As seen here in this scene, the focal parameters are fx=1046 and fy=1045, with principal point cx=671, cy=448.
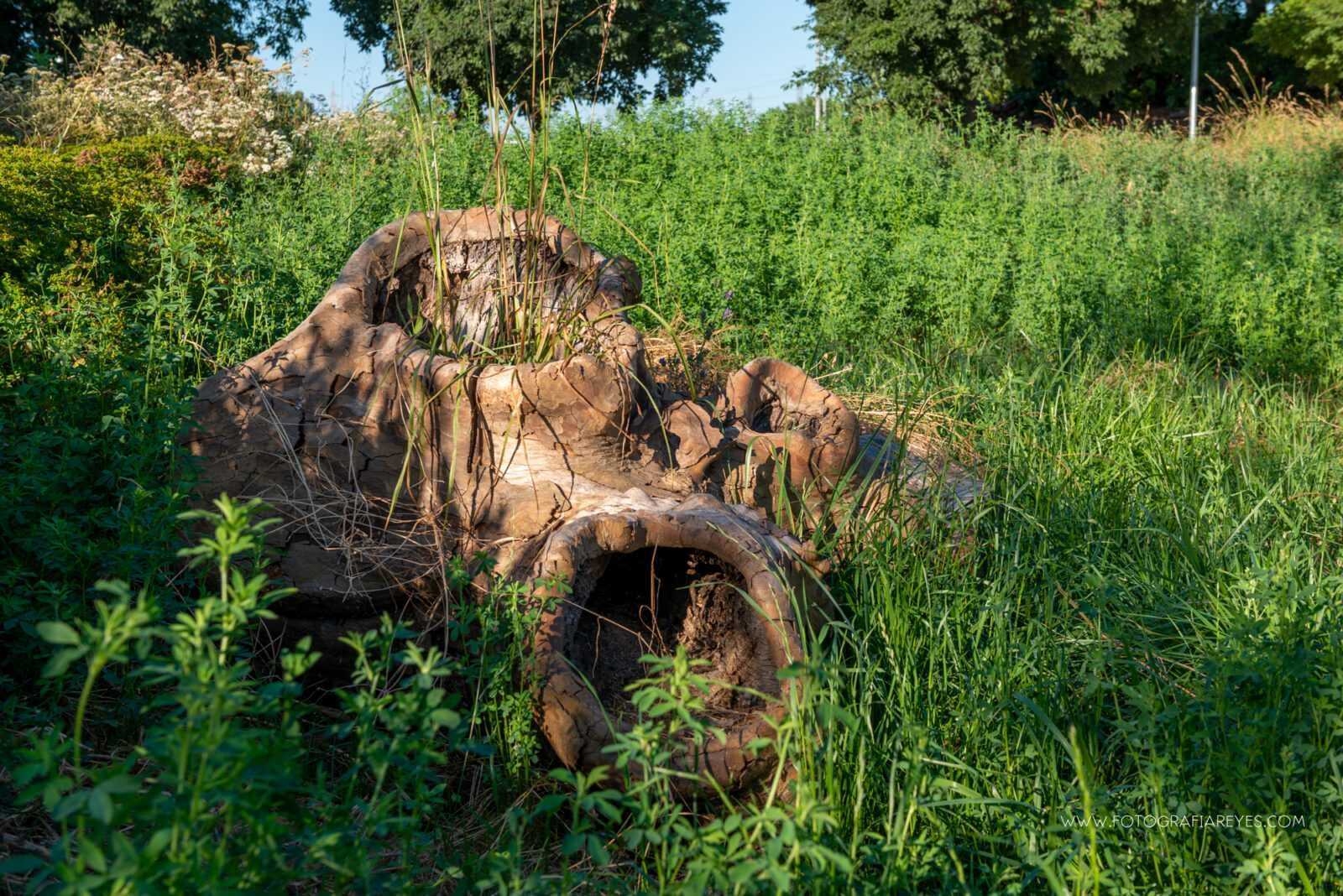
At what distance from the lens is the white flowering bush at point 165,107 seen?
1084cm

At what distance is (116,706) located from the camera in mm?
3152

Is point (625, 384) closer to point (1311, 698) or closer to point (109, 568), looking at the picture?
point (109, 568)

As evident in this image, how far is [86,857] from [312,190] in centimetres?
844

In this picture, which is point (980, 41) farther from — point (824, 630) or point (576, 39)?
point (824, 630)

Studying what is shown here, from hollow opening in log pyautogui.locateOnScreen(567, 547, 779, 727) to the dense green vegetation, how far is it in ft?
0.80

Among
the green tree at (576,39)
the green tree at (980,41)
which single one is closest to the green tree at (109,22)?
the green tree at (576,39)

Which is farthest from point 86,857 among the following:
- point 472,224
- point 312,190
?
point 312,190

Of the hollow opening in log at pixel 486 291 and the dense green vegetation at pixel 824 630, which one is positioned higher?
the hollow opening in log at pixel 486 291

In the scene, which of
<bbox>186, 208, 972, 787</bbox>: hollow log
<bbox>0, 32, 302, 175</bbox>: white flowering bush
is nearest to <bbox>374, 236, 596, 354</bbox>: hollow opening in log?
<bbox>186, 208, 972, 787</bbox>: hollow log

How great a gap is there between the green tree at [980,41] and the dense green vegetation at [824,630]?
A: 15522mm

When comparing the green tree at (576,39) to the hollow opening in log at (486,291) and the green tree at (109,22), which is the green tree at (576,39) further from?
the hollow opening in log at (486,291)

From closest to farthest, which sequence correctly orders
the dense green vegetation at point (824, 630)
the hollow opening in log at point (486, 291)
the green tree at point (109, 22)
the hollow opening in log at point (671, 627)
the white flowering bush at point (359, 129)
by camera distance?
the dense green vegetation at point (824, 630) → the hollow opening in log at point (671, 627) → the hollow opening in log at point (486, 291) → the white flowering bush at point (359, 129) → the green tree at point (109, 22)

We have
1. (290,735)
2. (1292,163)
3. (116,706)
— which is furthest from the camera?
(1292,163)

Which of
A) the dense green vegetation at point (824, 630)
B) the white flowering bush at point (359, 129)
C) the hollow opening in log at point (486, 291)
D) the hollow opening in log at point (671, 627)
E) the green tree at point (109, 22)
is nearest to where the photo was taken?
the dense green vegetation at point (824, 630)
